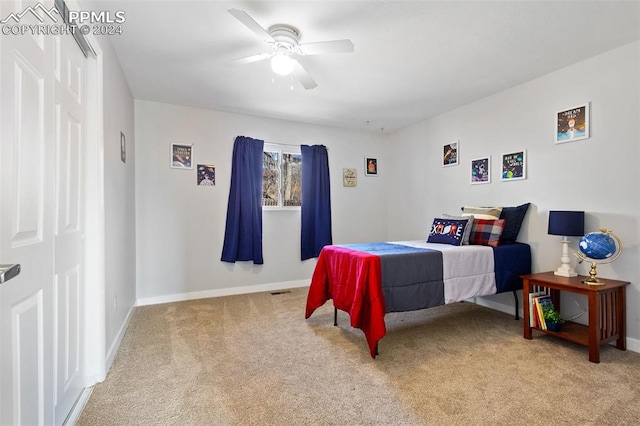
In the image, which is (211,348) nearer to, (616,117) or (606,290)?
(606,290)

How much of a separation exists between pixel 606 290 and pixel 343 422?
7.11 ft

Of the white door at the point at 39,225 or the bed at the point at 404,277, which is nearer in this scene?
the white door at the point at 39,225

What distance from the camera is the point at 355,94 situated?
358cm

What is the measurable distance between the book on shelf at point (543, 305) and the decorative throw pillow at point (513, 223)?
0.70m

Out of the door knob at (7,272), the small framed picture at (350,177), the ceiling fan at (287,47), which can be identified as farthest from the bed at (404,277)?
the small framed picture at (350,177)

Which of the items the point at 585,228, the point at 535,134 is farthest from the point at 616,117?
the point at 585,228

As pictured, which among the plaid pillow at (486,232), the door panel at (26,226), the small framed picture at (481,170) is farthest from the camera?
the small framed picture at (481,170)

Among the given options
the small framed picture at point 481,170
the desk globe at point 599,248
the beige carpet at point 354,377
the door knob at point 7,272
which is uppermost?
the small framed picture at point 481,170

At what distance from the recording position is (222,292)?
4.15 meters

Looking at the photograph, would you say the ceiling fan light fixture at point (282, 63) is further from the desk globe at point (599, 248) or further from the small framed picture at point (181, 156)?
the desk globe at point (599, 248)

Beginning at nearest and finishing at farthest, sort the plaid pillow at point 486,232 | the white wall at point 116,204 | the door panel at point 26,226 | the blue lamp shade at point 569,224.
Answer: the door panel at point 26,226 → the white wall at point 116,204 → the blue lamp shade at point 569,224 → the plaid pillow at point 486,232

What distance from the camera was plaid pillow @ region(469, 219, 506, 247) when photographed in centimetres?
314

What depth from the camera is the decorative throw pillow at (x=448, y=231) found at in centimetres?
320

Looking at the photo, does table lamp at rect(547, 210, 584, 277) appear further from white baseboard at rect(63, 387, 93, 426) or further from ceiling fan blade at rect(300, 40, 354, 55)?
white baseboard at rect(63, 387, 93, 426)
